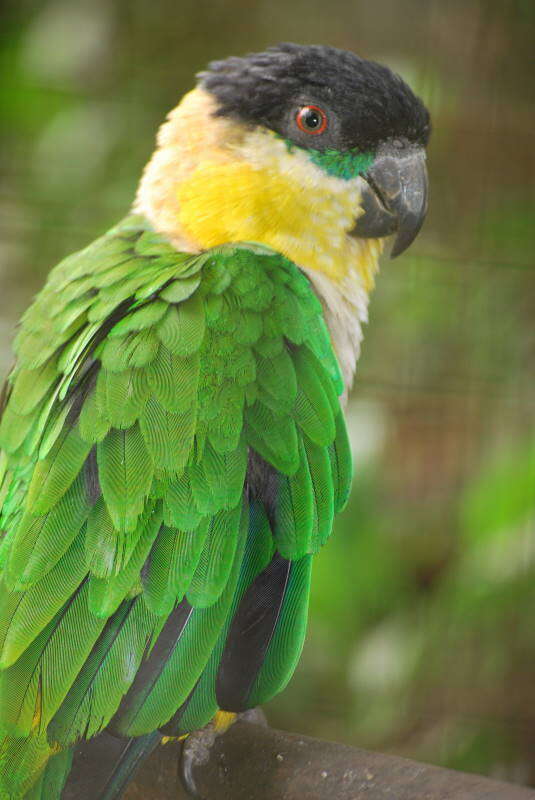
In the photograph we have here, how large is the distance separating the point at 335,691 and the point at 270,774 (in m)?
1.20

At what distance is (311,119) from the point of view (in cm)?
131

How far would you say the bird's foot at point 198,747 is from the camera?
113 centimetres

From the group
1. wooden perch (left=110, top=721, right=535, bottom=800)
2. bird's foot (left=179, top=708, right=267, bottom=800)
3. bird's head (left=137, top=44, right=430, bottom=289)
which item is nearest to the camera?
wooden perch (left=110, top=721, right=535, bottom=800)

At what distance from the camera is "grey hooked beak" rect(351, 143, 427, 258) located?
1350 millimetres

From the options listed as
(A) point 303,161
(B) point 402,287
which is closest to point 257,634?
(A) point 303,161

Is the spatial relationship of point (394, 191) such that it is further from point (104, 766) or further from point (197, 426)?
point (104, 766)

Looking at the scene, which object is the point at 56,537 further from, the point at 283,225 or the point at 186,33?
the point at 186,33

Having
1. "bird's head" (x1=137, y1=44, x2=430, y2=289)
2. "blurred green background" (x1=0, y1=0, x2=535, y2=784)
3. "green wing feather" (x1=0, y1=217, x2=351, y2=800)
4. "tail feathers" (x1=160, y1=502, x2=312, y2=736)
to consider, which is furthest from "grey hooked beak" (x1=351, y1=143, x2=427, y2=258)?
"blurred green background" (x1=0, y1=0, x2=535, y2=784)

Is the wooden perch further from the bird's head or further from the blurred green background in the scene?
the blurred green background

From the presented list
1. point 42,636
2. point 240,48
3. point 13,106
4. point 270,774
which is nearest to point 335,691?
point 270,774

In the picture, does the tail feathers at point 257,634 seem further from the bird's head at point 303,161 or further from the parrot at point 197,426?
the bird's head at point 303,161

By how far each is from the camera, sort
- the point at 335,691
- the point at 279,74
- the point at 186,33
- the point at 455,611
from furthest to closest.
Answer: the point at 186,33 → the point at 335,691 → the point at 455,611 → the point at 279,74

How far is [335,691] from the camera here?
7.31ft

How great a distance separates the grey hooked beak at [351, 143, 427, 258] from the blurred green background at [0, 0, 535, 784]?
2.48ft
